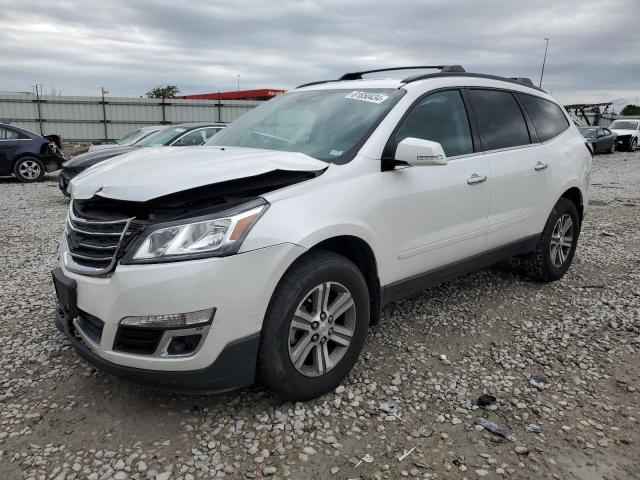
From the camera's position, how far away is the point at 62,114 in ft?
72.9

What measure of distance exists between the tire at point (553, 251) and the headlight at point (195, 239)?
10.8 feet

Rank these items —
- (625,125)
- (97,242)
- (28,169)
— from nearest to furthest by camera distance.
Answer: (97,242)
(28,169)
(625,125)

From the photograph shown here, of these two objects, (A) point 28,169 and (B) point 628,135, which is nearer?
(A) point 28,169

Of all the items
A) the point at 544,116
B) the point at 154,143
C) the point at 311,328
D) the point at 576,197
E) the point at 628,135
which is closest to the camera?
the point at 311,328

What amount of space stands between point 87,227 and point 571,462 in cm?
265

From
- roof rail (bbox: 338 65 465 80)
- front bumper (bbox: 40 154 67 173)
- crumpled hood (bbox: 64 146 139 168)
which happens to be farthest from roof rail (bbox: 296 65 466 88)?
front bumper (bbox: 40 154 67 173)

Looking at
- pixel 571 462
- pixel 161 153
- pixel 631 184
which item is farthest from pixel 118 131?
pixel 571 462

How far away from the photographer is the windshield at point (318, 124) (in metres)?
3.16

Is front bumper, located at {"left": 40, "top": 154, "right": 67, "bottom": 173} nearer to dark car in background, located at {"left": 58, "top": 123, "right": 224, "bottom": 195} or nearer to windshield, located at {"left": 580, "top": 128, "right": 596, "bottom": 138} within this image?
dark car in background, located at {"left": 58, "top": 123, "right": 224, "bottom": 195}

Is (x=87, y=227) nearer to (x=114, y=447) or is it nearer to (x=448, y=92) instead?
(x=114, y=447)

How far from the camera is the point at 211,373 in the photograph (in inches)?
95.6

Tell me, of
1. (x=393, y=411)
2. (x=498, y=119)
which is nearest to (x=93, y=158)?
(x=498, y=119)

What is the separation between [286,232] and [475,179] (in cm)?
178

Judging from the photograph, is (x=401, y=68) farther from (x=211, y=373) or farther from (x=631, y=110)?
(x=631, y=110)
